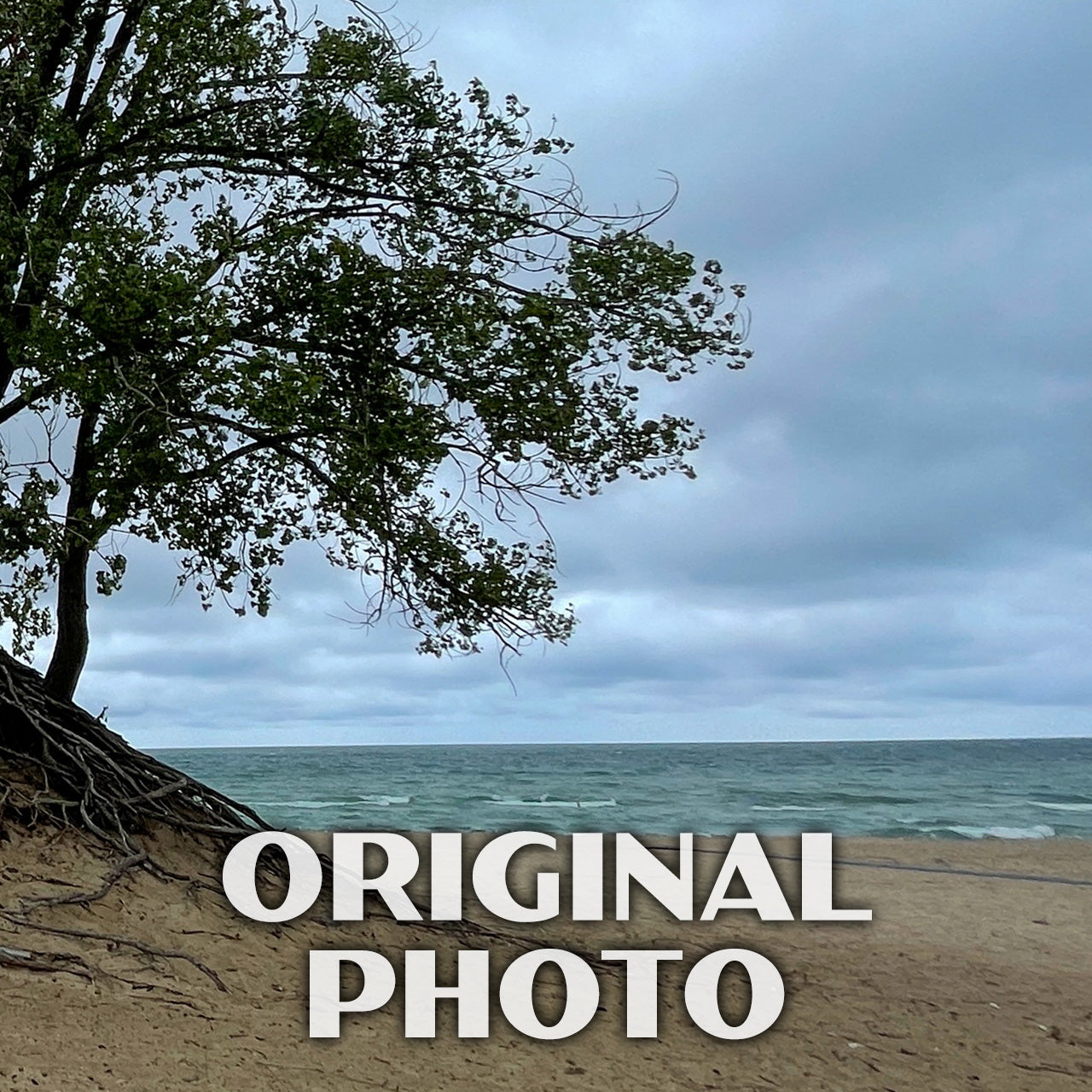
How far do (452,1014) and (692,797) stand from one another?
125 ft

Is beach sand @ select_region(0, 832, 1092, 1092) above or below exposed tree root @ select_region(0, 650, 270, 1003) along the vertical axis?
Result: below

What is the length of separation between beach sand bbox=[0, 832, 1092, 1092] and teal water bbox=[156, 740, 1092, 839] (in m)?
16.5

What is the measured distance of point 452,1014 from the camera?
24.4 ft

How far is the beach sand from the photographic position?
6.01m

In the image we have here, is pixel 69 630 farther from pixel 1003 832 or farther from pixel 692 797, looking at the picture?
pixel 692 797

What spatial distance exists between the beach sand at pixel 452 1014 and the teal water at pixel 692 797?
16467mm

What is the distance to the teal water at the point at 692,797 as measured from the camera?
3180 cm

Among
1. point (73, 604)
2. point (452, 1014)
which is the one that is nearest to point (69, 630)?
point (73, 604)

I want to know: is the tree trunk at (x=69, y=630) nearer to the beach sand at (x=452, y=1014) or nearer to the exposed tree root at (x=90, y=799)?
the exposed tree root at (x=90, y=799)

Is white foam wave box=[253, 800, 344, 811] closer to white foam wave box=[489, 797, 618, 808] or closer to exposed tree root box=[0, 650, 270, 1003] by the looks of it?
white foam wave box=[489, 797, 618, 808]

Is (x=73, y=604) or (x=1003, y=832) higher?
(x=73, y=604)

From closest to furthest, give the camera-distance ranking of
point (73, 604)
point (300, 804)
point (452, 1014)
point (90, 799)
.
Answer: point (452, 1014) → point (90, 799) → point (73, 604) → point (300, 804)

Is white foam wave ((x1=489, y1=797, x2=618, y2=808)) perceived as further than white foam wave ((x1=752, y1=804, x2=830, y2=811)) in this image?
Yes

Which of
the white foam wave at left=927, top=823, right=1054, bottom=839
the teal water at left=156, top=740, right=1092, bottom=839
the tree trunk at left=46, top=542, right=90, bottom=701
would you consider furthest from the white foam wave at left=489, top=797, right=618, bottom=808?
the tree trunk at left=46, top=542, right=90, bottom=701
